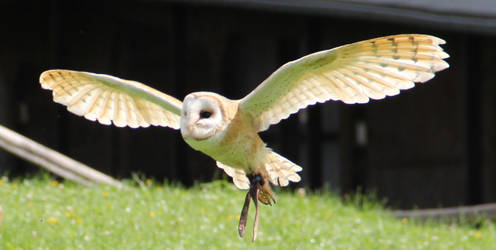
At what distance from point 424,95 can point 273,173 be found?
24.3 feet

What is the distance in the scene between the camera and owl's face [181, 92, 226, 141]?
13.1 feet

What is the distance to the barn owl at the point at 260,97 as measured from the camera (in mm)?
4035

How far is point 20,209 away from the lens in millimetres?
6676

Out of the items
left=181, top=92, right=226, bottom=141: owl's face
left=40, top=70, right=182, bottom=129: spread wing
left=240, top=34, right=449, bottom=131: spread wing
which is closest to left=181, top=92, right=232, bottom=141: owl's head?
left=181, top=92, right=226, bottom=141: owl's face

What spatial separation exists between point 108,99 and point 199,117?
1.07m

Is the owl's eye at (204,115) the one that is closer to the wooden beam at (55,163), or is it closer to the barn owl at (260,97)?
the barn owl at (260,97)

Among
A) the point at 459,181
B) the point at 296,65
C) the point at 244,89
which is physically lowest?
the point at 459,181

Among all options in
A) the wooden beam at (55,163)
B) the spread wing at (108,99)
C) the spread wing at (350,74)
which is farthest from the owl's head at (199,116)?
the wooden beam at (55,163)

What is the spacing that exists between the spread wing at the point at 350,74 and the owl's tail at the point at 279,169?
0.79 feet

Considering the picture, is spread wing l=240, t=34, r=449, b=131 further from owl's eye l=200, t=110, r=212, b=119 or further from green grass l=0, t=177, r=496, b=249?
green grass l=0, t=177, r=496, b=249

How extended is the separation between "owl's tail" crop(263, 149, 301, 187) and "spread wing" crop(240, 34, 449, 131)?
241mm

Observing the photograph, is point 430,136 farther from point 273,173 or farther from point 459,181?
point 273,173

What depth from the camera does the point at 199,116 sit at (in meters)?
4.07

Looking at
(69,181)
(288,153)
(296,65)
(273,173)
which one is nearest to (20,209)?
(69,181)
